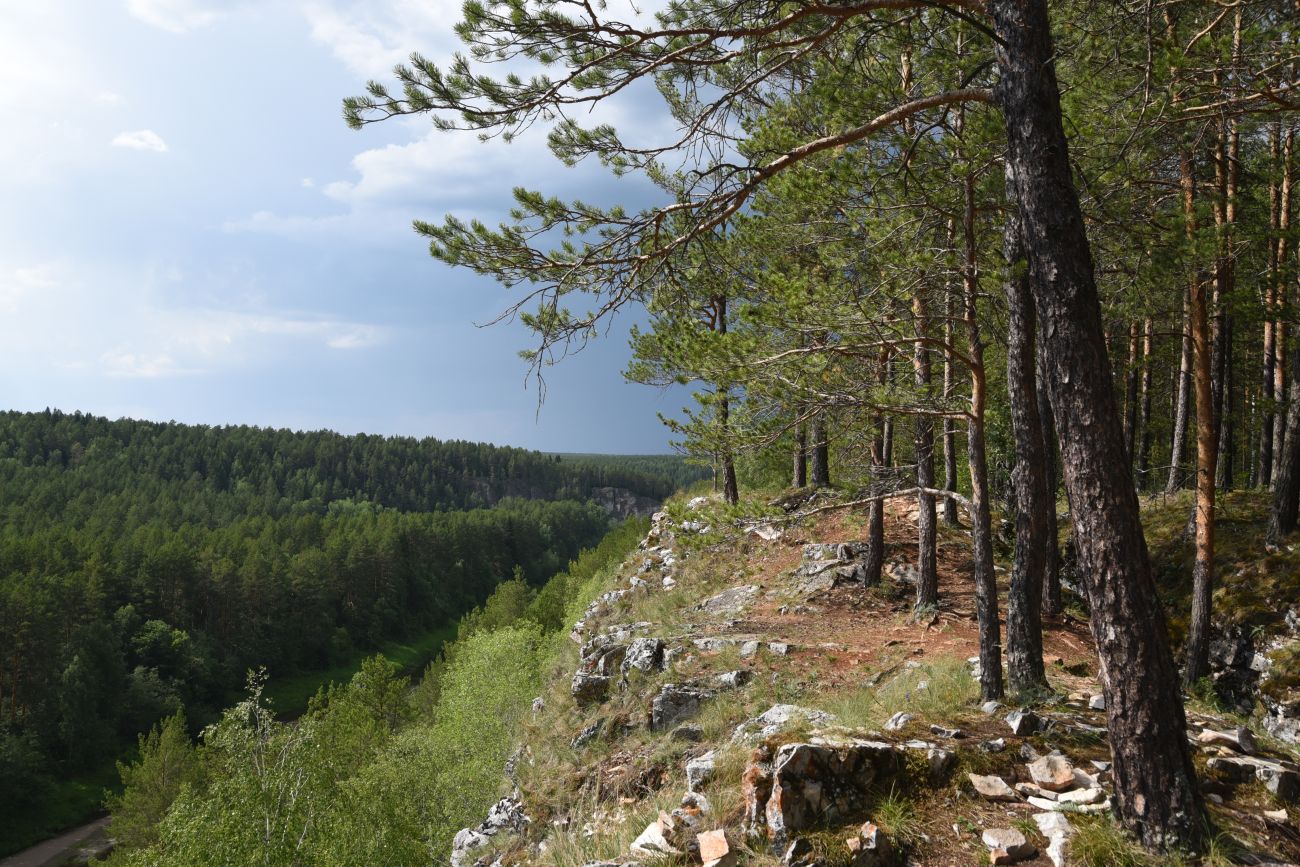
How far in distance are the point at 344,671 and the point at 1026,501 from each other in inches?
2622

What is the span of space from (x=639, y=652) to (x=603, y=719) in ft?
4.48

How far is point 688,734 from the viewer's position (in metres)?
7.74

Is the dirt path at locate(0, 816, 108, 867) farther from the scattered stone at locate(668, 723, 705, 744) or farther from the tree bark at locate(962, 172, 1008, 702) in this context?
the tree bark at locate(962, 172, 1008, 702)

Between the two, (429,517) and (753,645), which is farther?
(429,517)

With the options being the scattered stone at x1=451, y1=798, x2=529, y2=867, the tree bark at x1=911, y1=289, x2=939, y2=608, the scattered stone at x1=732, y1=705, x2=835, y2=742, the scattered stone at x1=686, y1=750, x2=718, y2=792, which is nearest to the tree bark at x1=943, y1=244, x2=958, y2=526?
the tree bark at x1=911, y1=289, x2=939, y2=608

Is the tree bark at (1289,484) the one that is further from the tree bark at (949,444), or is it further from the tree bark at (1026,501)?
the tree bark at (1026,501)

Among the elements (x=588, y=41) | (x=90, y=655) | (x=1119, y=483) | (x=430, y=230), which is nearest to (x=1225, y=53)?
(x=1119, y=483)

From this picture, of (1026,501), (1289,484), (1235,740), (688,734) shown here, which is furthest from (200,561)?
(1235,740)

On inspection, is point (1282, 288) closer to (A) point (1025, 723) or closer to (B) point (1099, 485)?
(A) point (1025, 723)

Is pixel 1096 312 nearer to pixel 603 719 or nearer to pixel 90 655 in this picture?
pixel 603 719

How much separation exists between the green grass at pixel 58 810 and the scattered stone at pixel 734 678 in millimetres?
39154

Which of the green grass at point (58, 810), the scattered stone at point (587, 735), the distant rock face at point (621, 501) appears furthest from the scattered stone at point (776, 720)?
the distant rock face at point (621, 501)

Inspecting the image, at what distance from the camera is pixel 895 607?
12.1 m

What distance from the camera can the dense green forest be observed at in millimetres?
39469
